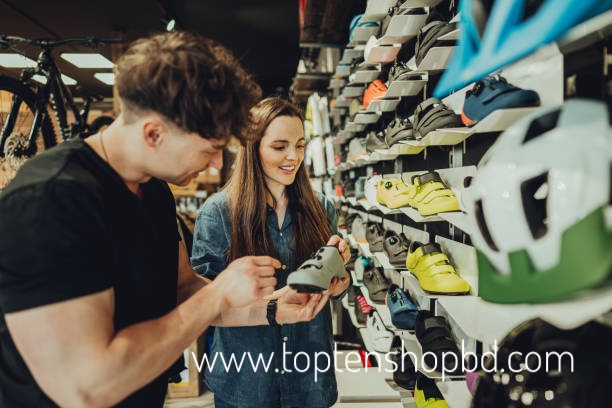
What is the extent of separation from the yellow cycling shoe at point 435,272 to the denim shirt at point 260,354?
20.4 inches

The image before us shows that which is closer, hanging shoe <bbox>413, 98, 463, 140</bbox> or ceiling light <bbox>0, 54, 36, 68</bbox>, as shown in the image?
hanging shoe <bbox>413, 98, 463, 140</bbox>

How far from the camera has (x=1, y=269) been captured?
2.45ft

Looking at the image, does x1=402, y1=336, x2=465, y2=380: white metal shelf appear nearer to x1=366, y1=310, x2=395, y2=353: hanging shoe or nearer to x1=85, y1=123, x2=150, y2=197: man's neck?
x1=366, y1=310, x2=395, y2=353: hanging shoe

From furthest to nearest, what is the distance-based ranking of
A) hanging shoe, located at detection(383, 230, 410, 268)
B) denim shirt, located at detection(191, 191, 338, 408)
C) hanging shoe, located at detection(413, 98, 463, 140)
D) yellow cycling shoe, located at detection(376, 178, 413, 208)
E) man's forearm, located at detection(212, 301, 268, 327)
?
1. hanging shoe, located at detection(383, 230, 410, 268)
2. yellow cycling shoe, located at detection(376, 178, 413, 208)
3. hanging shoe, located at detection(413, 98, 463, 140)
4. denim shirt, located at detection(191, 191, 338, 408)
5. man's forearm, located at detection(212, 301, 268, 327)

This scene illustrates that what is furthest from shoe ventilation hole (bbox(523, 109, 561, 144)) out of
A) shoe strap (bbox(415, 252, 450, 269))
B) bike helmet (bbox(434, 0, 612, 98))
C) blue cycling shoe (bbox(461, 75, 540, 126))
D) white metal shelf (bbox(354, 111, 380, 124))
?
white metal shelf (bbox(354, 111, 380, 124))

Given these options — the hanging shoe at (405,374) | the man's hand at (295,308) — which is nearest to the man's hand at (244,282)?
the man's hand at (295,308)

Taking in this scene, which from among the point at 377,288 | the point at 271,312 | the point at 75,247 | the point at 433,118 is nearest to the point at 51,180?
the point at 75,247

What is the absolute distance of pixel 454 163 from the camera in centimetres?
197

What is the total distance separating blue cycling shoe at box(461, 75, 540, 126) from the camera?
1.13 m

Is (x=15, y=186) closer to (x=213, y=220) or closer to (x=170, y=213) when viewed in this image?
(x=170, y=213)

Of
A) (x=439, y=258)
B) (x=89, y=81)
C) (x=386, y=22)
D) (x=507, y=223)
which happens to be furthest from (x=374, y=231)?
(x=89, y=81)

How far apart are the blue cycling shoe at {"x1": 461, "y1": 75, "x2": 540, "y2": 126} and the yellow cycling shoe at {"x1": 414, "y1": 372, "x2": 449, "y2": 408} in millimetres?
1320

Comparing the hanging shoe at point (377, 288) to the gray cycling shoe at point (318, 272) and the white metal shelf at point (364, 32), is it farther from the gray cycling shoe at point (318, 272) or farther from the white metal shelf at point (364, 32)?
the white metal shelf at point (364, 32)

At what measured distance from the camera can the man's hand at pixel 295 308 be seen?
1376 mm
